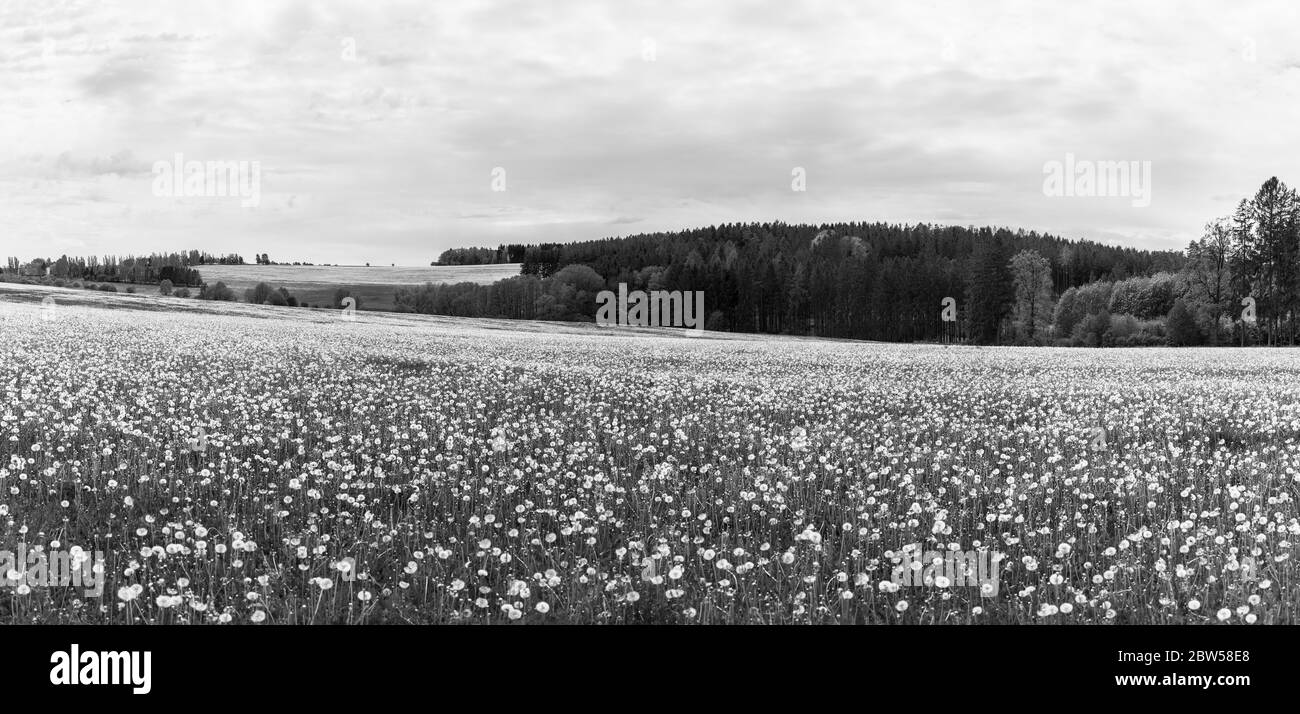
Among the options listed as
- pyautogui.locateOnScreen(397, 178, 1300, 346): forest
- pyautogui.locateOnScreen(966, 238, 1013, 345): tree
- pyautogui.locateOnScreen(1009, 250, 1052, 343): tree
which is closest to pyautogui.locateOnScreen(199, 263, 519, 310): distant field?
pyautogui.locateOnScreen(397, 178, 1300, 346): forest

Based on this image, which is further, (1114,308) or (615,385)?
(1114,308)

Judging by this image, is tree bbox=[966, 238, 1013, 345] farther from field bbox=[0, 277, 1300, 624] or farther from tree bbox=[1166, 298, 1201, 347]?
field bbox=[0, 277, 1300, 624]

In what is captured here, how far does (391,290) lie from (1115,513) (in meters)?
145

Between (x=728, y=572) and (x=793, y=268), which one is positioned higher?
(x=793, y=268)

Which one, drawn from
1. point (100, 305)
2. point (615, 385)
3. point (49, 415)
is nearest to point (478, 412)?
point (615, 385)

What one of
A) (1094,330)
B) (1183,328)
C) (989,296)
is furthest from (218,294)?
(1183,328)

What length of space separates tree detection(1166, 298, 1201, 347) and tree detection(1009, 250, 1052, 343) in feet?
76.1

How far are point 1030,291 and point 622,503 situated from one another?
10178 centimetres

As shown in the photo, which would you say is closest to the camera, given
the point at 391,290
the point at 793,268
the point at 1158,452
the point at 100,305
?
the point at 1158,452

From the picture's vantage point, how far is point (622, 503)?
8.73 meters

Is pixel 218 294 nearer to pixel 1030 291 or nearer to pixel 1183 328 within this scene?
pixel 1030 291

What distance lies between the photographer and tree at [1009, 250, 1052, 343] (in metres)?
99.8
